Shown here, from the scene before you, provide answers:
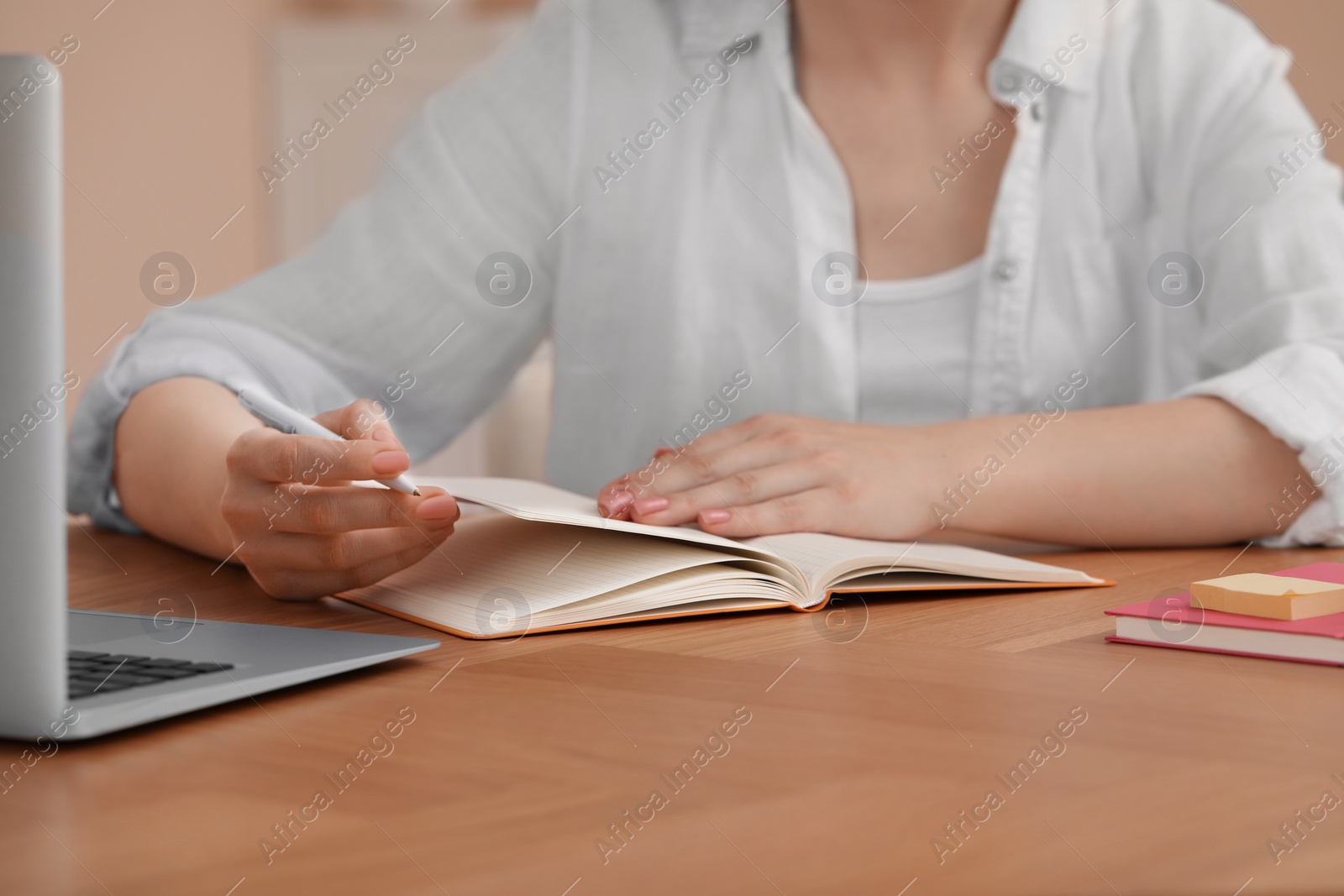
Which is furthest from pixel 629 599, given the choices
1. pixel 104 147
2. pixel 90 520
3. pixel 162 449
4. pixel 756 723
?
pixel 104 147

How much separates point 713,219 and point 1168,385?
0.50 meters

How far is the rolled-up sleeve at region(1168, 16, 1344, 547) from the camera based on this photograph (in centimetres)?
89

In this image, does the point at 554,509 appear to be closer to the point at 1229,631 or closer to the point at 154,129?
the point at 1229,631

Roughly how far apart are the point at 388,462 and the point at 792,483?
29cm

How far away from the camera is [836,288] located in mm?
1229

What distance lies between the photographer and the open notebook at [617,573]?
63 cm

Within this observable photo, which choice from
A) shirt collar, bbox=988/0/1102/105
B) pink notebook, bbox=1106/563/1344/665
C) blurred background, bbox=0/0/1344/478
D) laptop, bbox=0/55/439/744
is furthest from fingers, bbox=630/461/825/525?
blurred background, bbox=0/0/1344/478

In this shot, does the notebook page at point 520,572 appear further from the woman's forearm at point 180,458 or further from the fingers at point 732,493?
the woman's forearm at point 180,458

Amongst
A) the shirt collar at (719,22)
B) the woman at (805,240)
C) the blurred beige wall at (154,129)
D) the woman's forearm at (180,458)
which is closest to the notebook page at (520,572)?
the woman's forearm at (180,458)

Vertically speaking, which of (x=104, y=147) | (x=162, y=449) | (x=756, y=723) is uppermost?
(x=104, y=147)

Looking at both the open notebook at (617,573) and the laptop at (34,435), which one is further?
the open notebook at (617,573)

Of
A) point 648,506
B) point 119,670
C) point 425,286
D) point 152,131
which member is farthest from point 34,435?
point 152,131

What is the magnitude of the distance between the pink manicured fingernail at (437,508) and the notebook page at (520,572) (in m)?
0.05

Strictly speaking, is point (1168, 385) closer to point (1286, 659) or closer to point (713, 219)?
point (713, 219)
